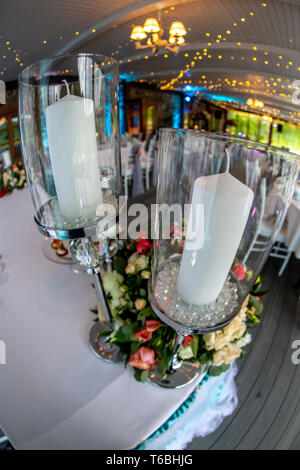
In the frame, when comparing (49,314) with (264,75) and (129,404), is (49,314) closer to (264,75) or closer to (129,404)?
(129,404)

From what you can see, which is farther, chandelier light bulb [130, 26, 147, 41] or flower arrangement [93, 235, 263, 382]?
chandelier light bulb [130, 26, 147, 41]

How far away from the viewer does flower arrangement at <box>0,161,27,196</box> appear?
0.95 meters

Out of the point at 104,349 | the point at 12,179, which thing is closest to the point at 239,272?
the point at 104,349

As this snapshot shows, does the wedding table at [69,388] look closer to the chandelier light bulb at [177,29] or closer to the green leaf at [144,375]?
the green leaf at [144,375]

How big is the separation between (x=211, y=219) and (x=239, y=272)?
0.46 ft

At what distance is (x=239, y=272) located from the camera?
0.39 metres

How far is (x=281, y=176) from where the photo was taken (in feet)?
0.94

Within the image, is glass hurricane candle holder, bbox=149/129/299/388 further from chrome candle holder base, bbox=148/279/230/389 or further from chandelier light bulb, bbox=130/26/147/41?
chandelier light bulb, bbox=130/26/147/41

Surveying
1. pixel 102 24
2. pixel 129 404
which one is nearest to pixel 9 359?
pixel 129 404

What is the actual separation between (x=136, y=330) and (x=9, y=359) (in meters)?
0.29

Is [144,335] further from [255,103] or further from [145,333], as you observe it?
[255,103]

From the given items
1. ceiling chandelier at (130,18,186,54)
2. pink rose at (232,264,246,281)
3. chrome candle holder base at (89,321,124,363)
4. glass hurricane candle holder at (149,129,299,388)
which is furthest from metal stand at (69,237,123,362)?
ceiling chandelier at (130,18,186,54)

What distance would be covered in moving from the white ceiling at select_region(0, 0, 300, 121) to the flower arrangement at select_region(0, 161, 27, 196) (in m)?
0.48
